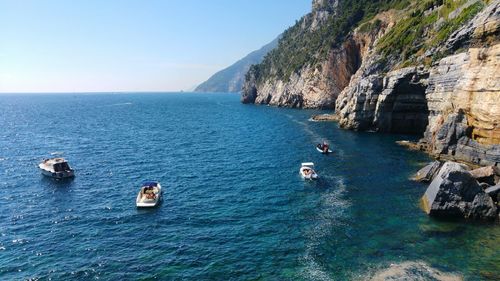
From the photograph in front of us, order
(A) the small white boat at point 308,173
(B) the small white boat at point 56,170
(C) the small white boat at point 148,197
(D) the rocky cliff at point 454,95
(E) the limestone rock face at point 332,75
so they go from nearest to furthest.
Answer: (C) the small white boat at point 148,197
(D) the rocky cliff at point 454,95
(A) the small white boat at point 308,173
(B) the small white boat at point 56,170
(E) the limestone rock face at point 332,75

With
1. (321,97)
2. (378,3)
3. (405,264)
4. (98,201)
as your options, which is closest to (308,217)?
(405,264)

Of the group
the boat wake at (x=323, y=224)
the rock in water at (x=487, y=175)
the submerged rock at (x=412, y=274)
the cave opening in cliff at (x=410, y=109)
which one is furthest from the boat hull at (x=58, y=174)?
the cave opening in cliff at (x=410, y=109)

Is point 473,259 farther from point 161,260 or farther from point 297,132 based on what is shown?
point 297,132

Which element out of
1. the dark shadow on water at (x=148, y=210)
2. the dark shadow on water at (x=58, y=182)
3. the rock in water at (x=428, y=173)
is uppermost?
the rock in water at (x=428, y=173)

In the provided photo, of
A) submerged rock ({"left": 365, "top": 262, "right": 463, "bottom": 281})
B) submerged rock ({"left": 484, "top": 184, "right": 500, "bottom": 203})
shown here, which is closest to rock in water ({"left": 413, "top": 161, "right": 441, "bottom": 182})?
submerged rock ({"left": 484, "top": 184, "right": 500, "bottom": 203})

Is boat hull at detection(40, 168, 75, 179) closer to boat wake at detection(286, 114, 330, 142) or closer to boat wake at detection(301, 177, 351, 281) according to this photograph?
boat wake at detection(301, 177, 351, 281)

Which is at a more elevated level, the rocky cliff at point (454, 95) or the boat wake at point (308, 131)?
the rocky cliff at point (454, 95)

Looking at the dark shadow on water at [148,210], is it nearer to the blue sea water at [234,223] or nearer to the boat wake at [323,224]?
the blue sea water at [234,223]

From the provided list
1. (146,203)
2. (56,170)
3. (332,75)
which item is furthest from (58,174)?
(332,75)
